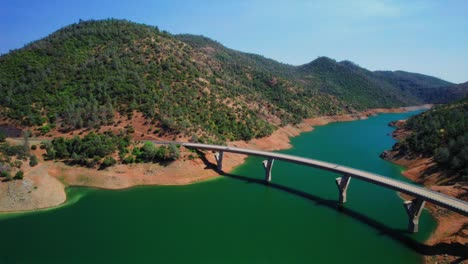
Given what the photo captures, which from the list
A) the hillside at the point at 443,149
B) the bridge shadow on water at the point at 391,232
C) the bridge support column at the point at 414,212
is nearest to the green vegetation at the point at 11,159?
the bridge shadow on water at the point at 391,232

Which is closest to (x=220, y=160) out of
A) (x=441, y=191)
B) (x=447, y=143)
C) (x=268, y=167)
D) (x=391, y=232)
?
(x=268, y=167)

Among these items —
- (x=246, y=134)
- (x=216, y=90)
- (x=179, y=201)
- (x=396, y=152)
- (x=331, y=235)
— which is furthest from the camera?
(x=216, y=90)

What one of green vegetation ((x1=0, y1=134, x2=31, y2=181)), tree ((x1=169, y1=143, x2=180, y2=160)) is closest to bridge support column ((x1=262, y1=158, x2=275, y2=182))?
tree ((x1=169, y1=143, x2=180, y2=160))

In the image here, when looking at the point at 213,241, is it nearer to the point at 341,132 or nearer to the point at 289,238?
the point at 289,238

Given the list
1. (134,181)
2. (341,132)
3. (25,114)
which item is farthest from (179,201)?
(341,132)

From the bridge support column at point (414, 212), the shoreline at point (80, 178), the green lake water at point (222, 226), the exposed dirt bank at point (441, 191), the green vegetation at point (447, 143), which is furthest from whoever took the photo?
the green vegetation at point (447, 143)

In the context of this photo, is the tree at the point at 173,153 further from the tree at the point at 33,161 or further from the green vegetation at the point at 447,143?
the green vegetation at the point at 447,143

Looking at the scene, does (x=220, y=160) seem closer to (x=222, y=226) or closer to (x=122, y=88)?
(x=222, y=226)
